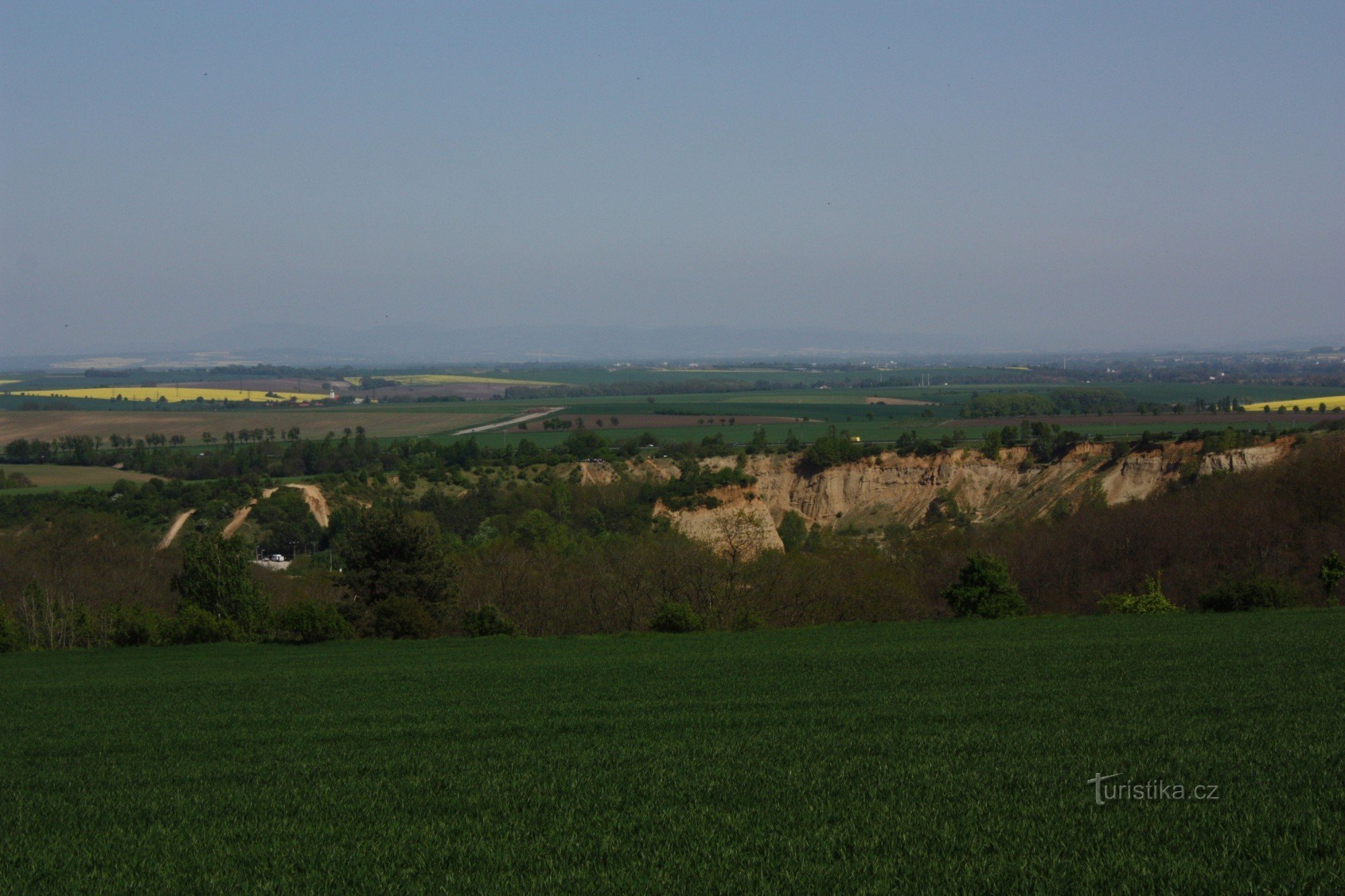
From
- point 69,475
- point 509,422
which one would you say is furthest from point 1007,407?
point 69,475

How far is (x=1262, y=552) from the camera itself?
39.7 meters

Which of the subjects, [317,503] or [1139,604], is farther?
[317,503]

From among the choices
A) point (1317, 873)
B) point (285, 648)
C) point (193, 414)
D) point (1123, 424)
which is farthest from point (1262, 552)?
point (193, 414)

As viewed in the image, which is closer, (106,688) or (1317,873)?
(1317,873)

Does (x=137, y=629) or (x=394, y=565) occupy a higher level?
(x=394, y=565)

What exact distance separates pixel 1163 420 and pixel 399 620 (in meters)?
76.9

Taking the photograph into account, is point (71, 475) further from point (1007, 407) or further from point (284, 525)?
point (1007, 407)

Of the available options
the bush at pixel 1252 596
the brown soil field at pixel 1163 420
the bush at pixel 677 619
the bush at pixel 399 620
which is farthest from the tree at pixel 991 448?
the bush at pixel 399 620

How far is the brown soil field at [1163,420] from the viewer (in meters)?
80.8

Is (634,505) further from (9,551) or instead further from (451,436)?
(451,436)

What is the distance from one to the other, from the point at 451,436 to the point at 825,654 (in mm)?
89729

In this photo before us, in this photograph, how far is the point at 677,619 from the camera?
101ft

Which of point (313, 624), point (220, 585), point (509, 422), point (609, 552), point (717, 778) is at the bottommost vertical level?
point (609, 552)

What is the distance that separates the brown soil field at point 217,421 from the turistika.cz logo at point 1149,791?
10710 centimetres
